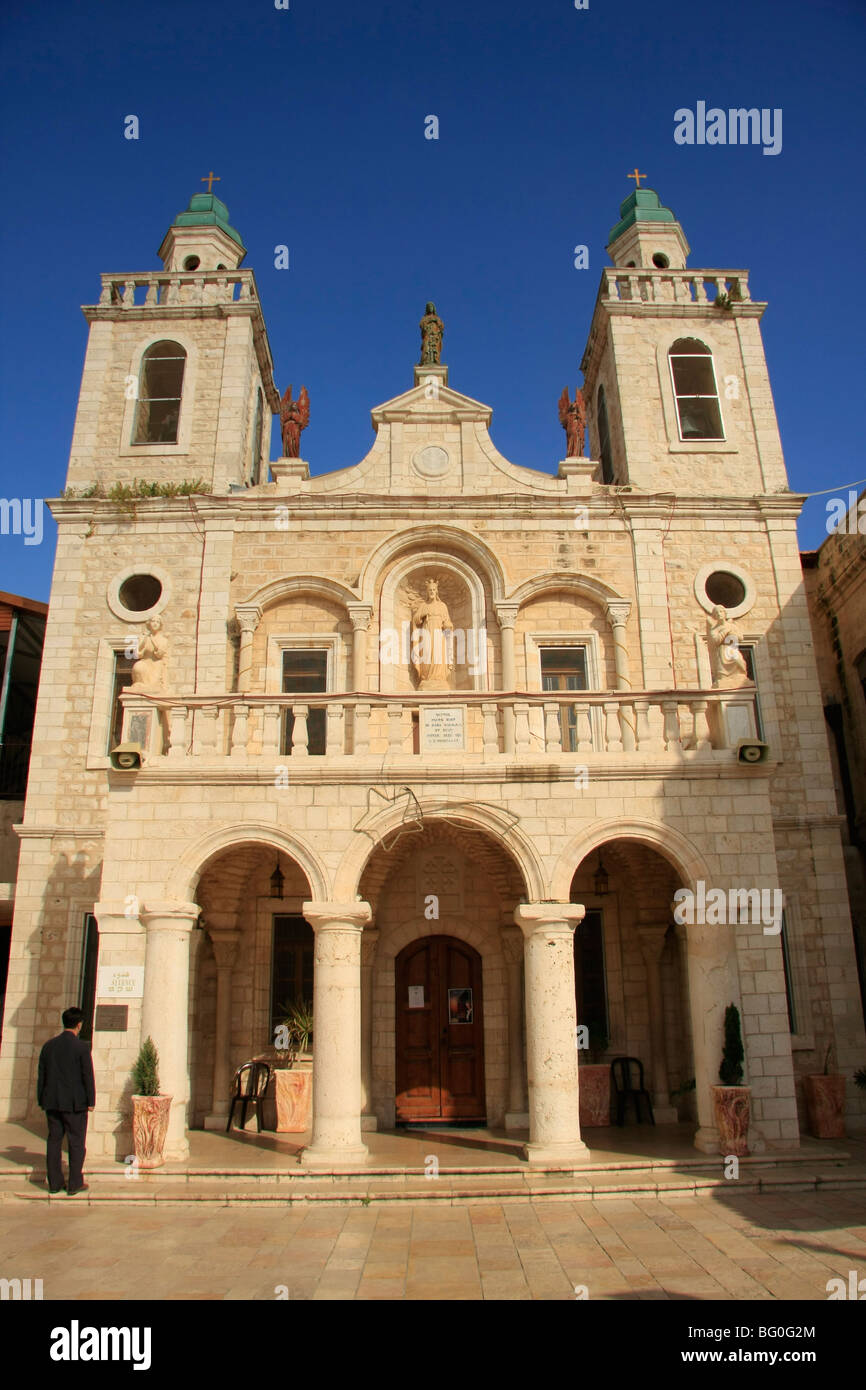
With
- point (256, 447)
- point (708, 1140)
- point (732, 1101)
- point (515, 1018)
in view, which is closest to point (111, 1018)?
point (515, 1018)

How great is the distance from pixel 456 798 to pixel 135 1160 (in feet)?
18.0

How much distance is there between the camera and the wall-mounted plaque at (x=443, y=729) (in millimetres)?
12109

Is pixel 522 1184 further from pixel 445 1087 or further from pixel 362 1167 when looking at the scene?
pixel 445 1087

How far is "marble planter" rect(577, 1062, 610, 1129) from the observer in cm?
1341

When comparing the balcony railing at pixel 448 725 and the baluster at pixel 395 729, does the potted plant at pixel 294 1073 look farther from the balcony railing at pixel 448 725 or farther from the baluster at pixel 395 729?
the baluster at pixel 395 729

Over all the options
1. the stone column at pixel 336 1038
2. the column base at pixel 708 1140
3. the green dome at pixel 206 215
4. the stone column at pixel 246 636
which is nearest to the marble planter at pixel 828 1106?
the column base at pixel 708 1140

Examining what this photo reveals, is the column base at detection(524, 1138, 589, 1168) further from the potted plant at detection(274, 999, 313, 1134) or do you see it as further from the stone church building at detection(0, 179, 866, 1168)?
the potted plant at detection(274, 999, 313, 1134)

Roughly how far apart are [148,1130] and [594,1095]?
20.9 ft

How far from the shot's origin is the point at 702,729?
488 inches

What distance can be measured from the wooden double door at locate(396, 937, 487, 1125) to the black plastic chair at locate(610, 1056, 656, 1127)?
6.67ft

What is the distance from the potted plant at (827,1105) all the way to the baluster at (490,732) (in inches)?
277

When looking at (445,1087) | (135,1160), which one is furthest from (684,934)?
(135,1160)

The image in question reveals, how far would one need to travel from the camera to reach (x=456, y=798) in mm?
11711

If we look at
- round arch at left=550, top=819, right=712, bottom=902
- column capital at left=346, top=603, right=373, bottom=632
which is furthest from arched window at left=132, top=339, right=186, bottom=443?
round arch at left=550, top=819, right=712, bottom=902
